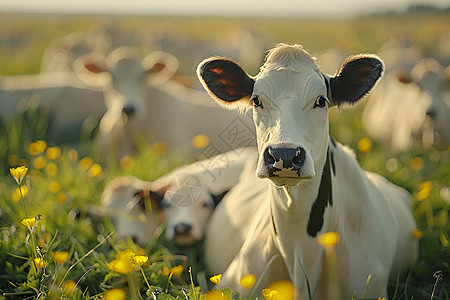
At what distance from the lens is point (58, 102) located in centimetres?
854

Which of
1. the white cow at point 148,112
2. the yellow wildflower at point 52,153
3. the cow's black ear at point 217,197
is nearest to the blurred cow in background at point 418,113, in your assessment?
the white cow at point 148,112

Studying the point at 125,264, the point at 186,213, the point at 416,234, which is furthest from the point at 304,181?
the point at 186,213

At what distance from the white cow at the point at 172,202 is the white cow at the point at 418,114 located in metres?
3.56

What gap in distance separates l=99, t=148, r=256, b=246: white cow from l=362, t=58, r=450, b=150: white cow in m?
3.56

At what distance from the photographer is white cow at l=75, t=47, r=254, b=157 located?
663 cm

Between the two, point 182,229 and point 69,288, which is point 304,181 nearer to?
point 69,288

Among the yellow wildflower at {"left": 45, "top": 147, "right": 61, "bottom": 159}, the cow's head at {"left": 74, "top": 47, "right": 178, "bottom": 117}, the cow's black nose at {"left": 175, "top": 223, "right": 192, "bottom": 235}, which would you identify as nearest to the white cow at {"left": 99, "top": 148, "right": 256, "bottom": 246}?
the cow's black nose at {"left": 175, "top": 223, "right": 192, "bottom": 235}

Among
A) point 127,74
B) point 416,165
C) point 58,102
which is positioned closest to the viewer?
point 416,165

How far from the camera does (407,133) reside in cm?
732

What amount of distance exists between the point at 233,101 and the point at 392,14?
41916 mm

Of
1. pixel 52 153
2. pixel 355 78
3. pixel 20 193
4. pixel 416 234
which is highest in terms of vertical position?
pixel 355 78

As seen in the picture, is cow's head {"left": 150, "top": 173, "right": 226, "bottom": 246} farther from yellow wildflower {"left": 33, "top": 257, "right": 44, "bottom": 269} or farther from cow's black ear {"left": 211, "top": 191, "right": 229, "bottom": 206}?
yellow wildflower {"left": 33, "top": 257, "right": 44, "bottom": 269}

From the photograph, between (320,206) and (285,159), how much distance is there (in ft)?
2.03

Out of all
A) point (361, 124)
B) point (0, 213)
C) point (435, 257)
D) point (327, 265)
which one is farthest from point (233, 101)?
point (361, 124)
